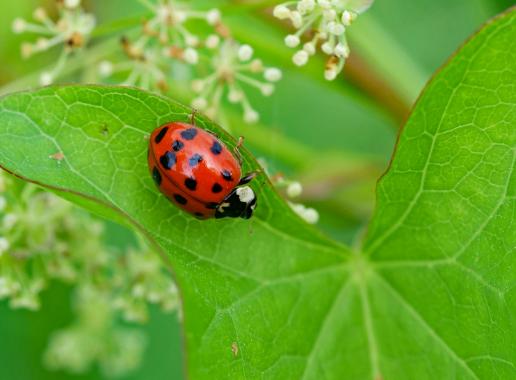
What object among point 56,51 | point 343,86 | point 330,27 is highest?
point 330,27

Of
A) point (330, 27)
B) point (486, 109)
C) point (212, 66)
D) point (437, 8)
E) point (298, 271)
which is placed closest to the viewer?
point (486, 109)

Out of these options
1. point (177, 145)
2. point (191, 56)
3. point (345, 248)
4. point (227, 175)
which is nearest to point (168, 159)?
point (177, 145)

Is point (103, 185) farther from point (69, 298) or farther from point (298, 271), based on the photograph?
point (69, 298)

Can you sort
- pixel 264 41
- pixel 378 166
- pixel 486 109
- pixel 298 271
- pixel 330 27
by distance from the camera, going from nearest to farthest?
pixel 486 109 → pixel 330 27 → pixel 298 271 → pixel 264 41 → pixel 378 166

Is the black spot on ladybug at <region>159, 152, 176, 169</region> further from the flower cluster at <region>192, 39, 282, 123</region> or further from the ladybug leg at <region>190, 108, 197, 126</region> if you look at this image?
the flower cluster at <region>192, 39, 282, 123</region>

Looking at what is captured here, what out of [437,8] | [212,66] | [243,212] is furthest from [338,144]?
[243,212]

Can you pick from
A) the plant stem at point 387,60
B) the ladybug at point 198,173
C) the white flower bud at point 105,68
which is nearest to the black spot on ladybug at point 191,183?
the ladybug at point 198,173

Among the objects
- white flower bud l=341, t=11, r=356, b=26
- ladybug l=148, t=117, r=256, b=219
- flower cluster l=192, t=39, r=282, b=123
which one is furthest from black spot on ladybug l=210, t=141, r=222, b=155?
white flower bud l=341, t=11, r=356, b=26
